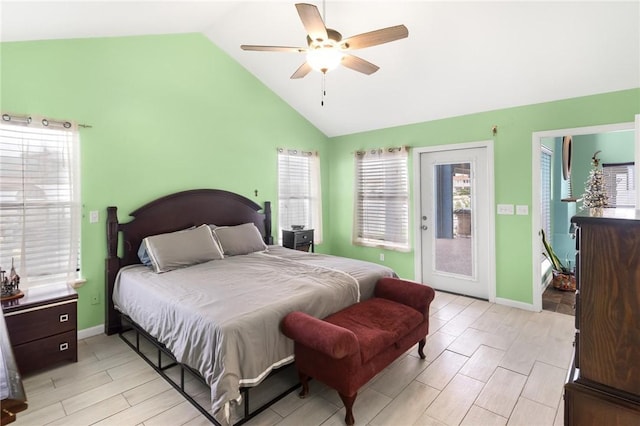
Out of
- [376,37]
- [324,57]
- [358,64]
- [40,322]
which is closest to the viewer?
[376,37]

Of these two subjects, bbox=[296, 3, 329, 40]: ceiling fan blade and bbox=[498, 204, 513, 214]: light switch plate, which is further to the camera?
bbox=[498, 204, 513, 214]: light switch plate

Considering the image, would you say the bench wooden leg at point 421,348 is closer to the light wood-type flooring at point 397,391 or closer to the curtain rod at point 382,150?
the light wood-type flooring at point 397,391

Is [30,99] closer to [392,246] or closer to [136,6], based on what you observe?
[136,6]

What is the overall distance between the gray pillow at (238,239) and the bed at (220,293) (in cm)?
1

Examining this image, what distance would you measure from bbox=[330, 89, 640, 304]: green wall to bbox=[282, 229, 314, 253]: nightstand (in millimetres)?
1431

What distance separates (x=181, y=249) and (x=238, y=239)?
74 cm

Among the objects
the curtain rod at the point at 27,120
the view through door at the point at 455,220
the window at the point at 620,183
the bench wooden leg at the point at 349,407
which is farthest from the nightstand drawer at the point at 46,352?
the window at the point at 620,183

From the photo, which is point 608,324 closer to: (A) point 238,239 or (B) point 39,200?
Answer: (A) point 238,239

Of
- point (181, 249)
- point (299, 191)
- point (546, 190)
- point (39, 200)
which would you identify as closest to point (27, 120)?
point (39, 200)

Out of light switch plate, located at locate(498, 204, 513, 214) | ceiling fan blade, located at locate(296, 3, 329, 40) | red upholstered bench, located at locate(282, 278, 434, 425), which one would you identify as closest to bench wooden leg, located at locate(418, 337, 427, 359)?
red upholstered bench, located at locate(282, 278, 434, 425)

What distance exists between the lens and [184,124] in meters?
3.87

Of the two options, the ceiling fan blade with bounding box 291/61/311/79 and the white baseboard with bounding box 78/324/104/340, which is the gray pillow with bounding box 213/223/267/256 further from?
the ceiling fan blade with bounding box 291/61/311/79

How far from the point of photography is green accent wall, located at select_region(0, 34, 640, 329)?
3.03 meters

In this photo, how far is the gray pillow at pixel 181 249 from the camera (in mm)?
3141
